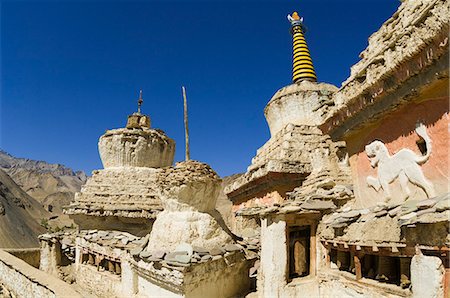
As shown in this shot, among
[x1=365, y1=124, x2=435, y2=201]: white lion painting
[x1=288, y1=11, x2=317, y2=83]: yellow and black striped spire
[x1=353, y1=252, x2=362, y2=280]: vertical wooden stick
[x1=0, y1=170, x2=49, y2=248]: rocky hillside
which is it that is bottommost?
[x1=0, y1=170, x2=49, y2=248]: rocky hillside

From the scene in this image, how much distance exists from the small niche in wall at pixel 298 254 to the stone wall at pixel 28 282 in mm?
4940

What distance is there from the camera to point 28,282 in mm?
9828

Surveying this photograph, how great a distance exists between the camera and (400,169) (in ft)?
18.7

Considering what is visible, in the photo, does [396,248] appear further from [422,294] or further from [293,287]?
[293,287]

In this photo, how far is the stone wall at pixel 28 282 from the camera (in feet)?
27.5

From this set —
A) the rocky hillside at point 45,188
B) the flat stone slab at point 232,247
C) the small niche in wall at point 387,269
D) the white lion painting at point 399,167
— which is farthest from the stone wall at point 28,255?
the rocky hillside at point 45,188

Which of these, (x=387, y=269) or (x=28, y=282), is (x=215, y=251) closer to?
(x=387, y=269)

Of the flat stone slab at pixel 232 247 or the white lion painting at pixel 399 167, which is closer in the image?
the white lion painting at pixel 399 167

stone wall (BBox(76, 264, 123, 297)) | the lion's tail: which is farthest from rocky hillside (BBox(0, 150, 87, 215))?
the lion's tail

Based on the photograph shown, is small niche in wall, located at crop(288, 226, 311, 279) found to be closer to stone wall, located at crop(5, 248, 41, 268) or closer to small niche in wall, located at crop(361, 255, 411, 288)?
small niche in wall, located at crop(361, 255, 411, 288)

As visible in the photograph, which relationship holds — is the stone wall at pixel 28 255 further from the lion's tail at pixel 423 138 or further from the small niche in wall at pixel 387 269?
the lion's tail at pixel 423 138

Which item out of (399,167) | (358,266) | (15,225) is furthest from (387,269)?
(15,225)

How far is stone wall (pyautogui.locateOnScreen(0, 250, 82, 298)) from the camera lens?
837cm

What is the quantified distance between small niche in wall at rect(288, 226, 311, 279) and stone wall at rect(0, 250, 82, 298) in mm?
4940
